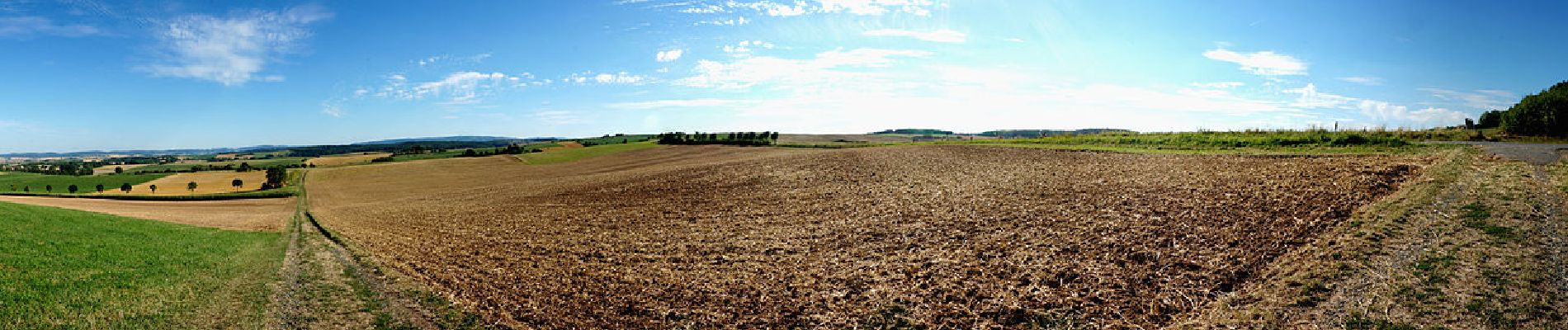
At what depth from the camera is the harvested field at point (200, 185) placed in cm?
5096

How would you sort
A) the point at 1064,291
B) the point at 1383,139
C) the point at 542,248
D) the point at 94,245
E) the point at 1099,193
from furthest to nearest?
the point at 1383,139 → the point at 1099,193 → the point at 542,248 → the point at 94,245 → the point at 1064,291

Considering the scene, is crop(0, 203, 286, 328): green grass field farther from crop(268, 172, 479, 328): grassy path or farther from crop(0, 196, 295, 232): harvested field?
crop(0, 196, 295, 232): harvested field

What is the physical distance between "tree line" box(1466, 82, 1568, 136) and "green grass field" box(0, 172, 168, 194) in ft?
322

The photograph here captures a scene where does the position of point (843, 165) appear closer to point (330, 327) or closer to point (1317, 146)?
point (1317, 146)

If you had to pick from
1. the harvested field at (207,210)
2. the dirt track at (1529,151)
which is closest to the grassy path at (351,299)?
the harvested field at (207,210)

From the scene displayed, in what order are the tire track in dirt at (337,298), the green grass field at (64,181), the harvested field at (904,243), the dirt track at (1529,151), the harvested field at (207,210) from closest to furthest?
the harvested field at (904,243)
the tire track in dirt at (337,298)
the dirt track at (1529,151)
the harvested field at (207,210)
the green grass field at (64,181)

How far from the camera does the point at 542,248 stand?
54.6 feet

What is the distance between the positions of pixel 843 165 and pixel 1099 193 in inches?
647

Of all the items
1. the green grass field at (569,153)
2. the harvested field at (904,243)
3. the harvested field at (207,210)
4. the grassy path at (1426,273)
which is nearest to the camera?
the grassy path at (1426,273)

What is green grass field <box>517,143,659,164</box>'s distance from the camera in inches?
2916

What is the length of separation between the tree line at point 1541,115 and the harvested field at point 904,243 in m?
12.7

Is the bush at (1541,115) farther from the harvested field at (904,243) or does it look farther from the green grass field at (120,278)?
the green grass field at (120,278)

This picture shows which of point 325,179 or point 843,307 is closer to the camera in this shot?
point 843,307

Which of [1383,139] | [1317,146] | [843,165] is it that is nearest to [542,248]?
[843,165]
